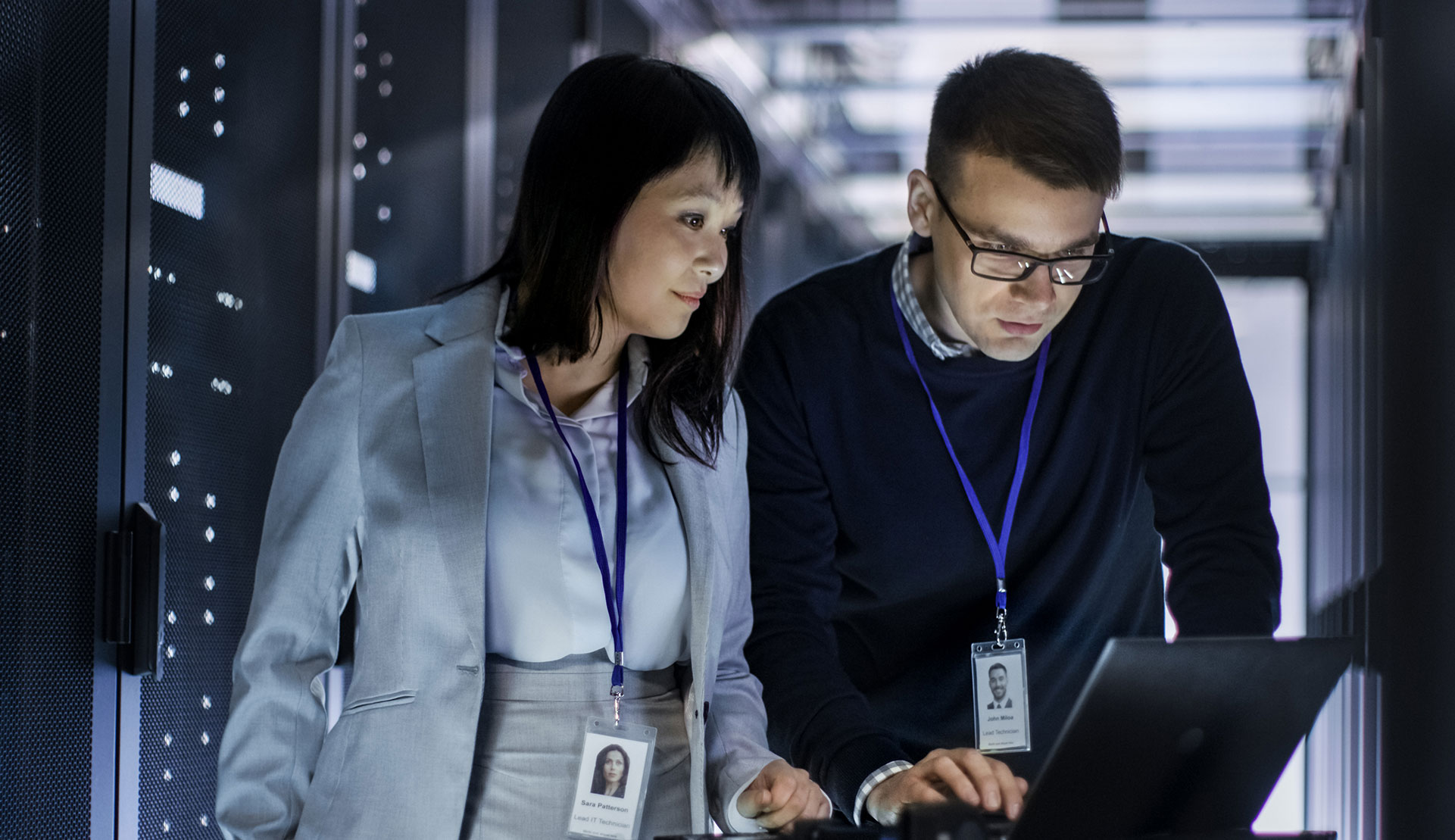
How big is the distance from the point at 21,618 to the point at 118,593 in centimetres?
21

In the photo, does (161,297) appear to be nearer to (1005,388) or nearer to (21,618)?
(21,618)

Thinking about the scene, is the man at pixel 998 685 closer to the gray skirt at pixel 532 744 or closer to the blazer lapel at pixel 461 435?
the gray skirt at pixel 532 744

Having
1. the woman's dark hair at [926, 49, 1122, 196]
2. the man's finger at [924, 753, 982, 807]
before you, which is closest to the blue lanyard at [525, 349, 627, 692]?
the man's finger at [924, 753, 982, 807]

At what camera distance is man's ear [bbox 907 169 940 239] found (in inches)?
80.9

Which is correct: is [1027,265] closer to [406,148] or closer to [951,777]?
[951,777]

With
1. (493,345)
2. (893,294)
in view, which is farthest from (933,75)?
(493,345)

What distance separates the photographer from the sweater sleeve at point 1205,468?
6.20ft

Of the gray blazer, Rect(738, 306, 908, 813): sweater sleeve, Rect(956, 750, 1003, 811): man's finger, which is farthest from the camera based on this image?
Rect(738, 306, 908, 813): sweater sleeve

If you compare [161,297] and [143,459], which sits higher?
[161,297]

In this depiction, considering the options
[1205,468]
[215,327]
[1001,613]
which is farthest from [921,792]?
[215,327]

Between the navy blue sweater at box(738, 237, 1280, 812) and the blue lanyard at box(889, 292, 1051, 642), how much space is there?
0.02m

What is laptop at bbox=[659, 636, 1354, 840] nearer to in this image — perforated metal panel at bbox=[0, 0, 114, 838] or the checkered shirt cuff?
the checkered shirt cuff

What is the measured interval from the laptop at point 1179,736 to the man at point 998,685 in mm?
637

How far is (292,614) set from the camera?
62.8 inches
